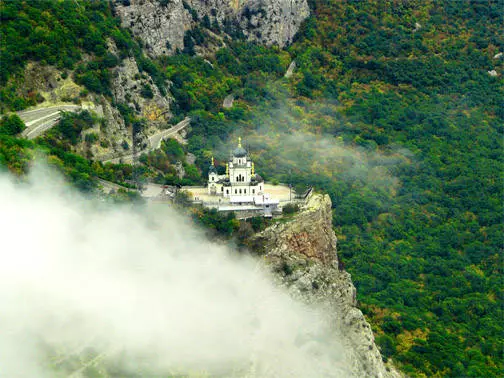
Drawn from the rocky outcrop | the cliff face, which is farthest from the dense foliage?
the cliff face

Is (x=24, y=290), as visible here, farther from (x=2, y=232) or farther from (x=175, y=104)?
(x=175, y=104)

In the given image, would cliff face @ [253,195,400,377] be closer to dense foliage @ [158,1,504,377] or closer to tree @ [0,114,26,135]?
dense foliage @ [158,1,504,377]

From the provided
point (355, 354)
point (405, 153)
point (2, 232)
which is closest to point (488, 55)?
point (405, 153)

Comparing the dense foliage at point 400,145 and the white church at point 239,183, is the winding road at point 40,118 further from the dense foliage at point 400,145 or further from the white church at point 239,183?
the dense foliage at point 400,145

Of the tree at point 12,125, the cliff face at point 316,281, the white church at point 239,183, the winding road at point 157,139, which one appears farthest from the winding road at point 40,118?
the cliff face at point 316,281

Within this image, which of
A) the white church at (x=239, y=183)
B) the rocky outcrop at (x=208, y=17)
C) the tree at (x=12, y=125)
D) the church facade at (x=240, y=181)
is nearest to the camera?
the tree at (x=12, y=125)

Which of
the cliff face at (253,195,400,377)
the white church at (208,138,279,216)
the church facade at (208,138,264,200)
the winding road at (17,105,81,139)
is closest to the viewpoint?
the cliff face at (253,195,400,377)
